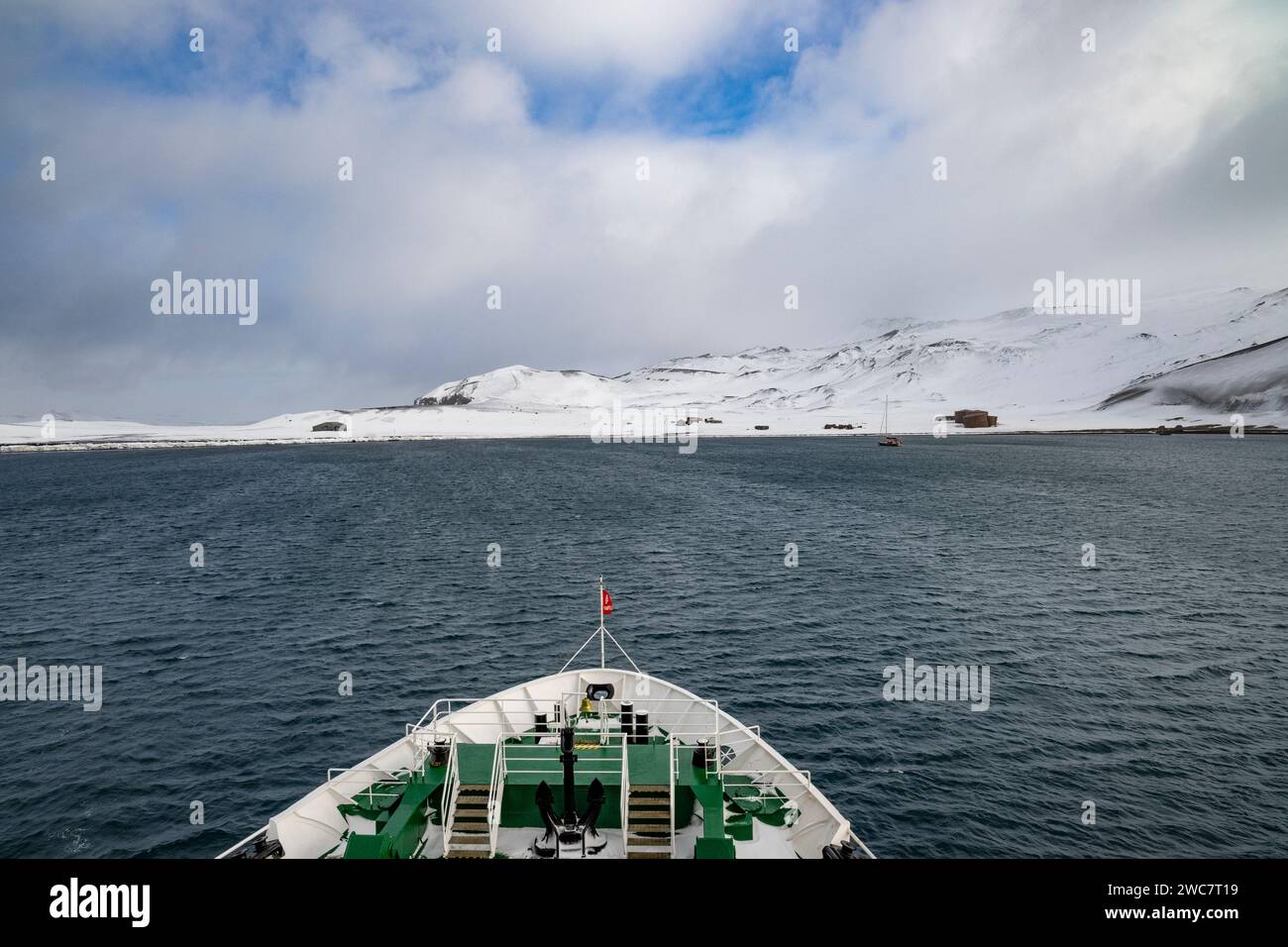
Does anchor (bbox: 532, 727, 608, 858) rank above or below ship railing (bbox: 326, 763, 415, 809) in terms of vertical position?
above

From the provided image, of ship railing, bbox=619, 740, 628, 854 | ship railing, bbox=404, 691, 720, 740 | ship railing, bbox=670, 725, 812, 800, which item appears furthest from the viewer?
ship railing, bbox=404, 691, 720, 740

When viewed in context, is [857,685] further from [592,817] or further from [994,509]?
[994,509]

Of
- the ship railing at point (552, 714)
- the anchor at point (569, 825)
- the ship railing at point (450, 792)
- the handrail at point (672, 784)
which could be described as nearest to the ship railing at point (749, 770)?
the handrail at point (672, 784)

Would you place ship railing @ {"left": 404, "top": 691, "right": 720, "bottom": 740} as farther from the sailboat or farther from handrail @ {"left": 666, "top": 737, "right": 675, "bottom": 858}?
handrail @ {"left": 666, "top": 737, "right": 675, "bottom": 858}

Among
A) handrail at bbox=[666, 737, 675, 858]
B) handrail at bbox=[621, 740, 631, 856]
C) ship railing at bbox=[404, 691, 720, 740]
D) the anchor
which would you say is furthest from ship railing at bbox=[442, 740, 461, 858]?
handrail at bbox=[666, 737, 675, 858]

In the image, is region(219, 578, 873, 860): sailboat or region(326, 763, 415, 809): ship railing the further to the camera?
region(326, 763, 415, 809): ship railing
